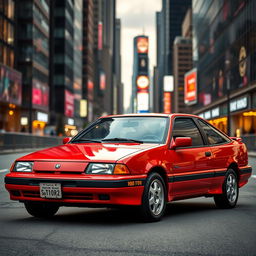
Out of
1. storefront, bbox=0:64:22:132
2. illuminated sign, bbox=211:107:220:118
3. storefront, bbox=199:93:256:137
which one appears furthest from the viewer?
illuminated sign, bbox=211:107:220:118

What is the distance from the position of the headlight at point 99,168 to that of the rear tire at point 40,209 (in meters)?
0.95

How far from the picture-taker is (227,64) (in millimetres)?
63562

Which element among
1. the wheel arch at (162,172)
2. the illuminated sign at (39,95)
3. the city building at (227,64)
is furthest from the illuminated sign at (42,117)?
the wheel arch at (162,172)

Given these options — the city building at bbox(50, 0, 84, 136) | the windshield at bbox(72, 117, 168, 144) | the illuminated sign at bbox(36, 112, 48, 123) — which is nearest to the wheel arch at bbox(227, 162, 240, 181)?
the windshield at bbox(72, 117, 168, 144)

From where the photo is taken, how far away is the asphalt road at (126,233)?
514 centimetres

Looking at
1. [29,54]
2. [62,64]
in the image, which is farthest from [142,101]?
[29,54]

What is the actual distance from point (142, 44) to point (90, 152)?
154 meters

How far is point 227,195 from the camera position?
850 centimetres

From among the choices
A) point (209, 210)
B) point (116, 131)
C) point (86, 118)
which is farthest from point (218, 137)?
point (86, 118)

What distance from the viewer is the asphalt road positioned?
5.14 meters

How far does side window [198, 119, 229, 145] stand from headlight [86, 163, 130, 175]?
243 cm

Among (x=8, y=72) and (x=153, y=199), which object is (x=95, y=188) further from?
(x=8, y=72)

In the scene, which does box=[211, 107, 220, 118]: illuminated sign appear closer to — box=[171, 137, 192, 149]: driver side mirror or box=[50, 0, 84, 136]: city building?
box=[50, 0, 84, 136]: city building

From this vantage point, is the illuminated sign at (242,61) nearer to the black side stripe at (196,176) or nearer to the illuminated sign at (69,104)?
the black side stripe at (196,176)
